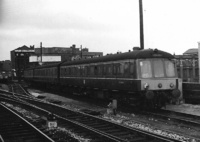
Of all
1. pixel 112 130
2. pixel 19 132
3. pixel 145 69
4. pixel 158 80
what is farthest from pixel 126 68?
pixel 19 132

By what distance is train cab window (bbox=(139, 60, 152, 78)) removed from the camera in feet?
43.7

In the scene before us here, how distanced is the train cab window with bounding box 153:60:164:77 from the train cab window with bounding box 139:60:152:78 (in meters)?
0.30

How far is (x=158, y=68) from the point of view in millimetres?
13703

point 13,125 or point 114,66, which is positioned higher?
point 114,66

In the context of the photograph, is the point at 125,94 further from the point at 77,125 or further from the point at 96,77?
the point at 77,125

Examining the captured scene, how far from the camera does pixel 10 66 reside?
9631 cm

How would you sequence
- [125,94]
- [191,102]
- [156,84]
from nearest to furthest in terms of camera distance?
[156,84] → [125,94] → [191,102]

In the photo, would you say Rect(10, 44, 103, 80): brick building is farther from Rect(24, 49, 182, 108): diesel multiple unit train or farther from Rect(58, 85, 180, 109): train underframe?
Rect(58, 85, 180, 109): train underframe

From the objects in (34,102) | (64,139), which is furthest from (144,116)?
(34,102)

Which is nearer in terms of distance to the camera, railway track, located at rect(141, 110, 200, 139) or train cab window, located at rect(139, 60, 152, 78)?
railway track, located at rect(141, 110, 200, 139)

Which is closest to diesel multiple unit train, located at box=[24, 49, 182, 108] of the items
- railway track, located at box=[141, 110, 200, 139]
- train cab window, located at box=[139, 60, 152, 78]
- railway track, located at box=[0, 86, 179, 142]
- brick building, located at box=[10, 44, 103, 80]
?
train cab window, located at box=[139, 60, 152, 78]

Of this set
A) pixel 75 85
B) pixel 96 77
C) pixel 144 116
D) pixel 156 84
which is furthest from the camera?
pixel 75 85

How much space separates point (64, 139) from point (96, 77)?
32.2 feet

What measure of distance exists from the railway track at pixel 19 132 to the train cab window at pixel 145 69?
5980mm
